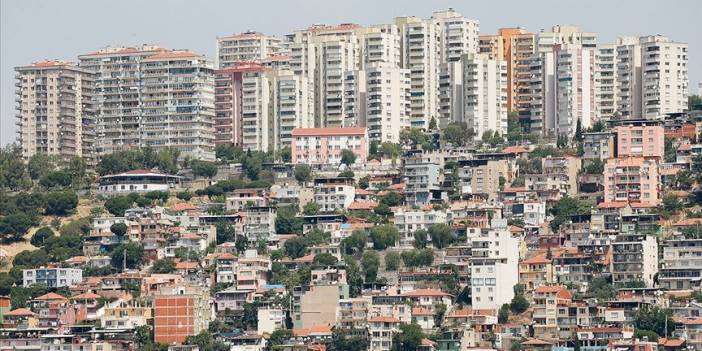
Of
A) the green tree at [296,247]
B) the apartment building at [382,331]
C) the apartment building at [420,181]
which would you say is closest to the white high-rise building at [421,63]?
the apartment building at [420,181]

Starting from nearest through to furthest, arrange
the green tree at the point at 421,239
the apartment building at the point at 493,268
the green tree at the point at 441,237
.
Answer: the apartment building at the point at 493,268
the green tree at the point at 441,237
the green tree at the point at 421,239

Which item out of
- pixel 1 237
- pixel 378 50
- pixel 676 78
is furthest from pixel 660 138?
pixel 1 237

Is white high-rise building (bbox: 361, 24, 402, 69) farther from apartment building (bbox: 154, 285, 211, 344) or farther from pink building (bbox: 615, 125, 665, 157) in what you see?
apartment building (bbox: 154, 285, 211, 344)

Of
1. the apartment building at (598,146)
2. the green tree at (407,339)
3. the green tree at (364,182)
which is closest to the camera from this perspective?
the green tree at (407,339)

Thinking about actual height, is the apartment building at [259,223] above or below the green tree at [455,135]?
below

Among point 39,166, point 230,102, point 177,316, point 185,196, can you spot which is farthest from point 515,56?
point 177,316

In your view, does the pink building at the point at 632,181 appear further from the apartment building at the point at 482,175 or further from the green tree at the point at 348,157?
the green tree at the point at 348,157

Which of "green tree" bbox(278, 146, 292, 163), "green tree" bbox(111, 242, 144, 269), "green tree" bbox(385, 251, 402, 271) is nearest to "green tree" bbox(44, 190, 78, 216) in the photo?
"green tree" bbox(111, 242, 144, 269)
